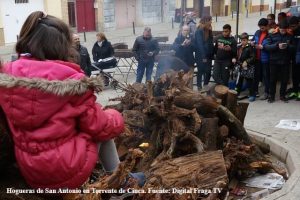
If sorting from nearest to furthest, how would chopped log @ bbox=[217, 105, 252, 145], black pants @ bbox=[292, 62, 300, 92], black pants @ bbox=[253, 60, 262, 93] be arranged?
chopped log @ bbox=[217, 105, 252, 145], black pants @ bbox=[292, 62, 300, 92], black pants @ bbox=[253, 60, 262, 93]

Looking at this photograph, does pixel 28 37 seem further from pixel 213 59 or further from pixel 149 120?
pixel 213 59

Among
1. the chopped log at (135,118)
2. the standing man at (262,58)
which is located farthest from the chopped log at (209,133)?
the standing man at (262,58)

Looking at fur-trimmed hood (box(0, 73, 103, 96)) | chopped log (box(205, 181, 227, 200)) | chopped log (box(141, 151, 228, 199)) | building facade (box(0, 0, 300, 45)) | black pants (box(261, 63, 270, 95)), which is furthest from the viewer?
building facade (box(0, 0, 300, 45))

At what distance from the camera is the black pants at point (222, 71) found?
928 centimetres

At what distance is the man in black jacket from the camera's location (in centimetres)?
918

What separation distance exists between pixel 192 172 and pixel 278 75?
5.41 metres

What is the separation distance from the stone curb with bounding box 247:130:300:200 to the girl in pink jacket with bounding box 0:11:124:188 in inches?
102

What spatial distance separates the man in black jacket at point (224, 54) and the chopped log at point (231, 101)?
11.5 feet

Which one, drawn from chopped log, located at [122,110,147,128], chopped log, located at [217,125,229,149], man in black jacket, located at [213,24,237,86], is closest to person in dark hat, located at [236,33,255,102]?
man in black jacket, located at [213,24,237,86]

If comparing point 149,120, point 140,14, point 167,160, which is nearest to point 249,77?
point 149,120

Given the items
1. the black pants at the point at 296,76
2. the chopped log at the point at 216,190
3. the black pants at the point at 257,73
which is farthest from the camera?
the black pants at the point at 257,73

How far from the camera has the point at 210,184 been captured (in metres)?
4.11

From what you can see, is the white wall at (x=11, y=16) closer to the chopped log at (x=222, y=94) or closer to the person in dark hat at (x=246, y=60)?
the person in dark hat at (x=246, y=60)

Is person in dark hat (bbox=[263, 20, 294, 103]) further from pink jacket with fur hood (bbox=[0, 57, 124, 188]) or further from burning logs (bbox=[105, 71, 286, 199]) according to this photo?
pink jacket with fur hood (bbox=[0, 57, 124, 188])
